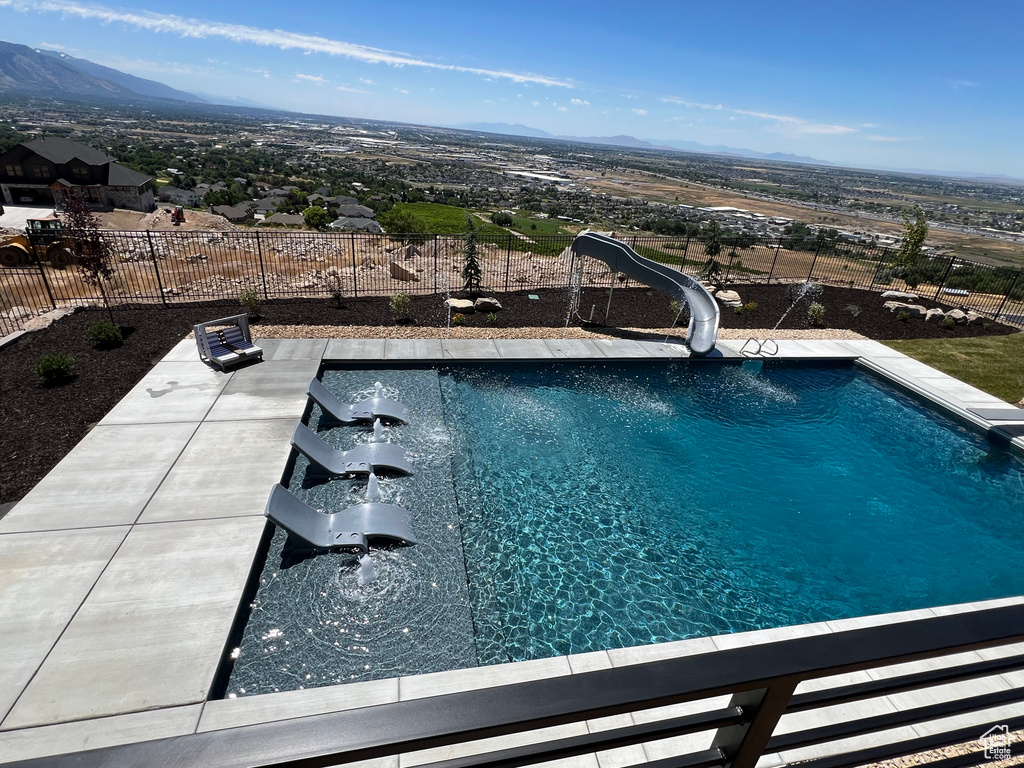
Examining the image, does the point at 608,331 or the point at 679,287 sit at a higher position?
the point at 679,287

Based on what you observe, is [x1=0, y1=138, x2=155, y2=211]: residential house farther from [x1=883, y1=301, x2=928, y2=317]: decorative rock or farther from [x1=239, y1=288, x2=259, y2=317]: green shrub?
[x1=883, y1=301, x2=928, y2=317]: decorative rock

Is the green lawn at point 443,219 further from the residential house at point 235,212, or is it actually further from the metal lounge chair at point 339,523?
the metal lounge chair at point 339,523

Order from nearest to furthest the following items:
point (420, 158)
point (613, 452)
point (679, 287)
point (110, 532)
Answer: point (110, 532)
point (613, 452)
point (679, 287)
point (420, 158)

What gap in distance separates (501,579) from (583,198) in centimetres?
12371

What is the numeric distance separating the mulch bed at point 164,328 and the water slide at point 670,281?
4.75ft

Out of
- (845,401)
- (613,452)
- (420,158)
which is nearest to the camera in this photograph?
(613,452)

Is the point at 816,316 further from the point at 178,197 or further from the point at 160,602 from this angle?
the point at 178,197

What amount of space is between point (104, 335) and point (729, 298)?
19.1 metres

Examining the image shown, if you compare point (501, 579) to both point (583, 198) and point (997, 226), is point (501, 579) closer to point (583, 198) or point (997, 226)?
point (583, 198)

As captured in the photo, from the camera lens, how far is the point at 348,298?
55.5ft

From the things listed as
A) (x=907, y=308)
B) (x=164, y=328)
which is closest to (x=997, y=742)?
(x=164, y=328)

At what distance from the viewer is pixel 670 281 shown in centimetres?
1598

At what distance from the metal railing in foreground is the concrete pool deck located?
0.69m

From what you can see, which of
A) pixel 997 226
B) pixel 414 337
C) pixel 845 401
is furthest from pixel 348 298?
pixel 997 226
